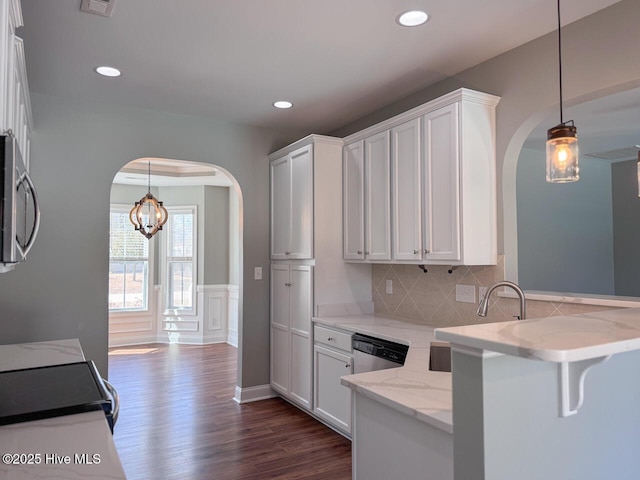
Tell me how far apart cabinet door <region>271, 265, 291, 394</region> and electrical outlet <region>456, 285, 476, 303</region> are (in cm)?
157

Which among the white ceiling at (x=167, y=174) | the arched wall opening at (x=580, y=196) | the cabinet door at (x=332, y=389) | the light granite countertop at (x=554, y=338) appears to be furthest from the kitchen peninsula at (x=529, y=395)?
the white ceiling at (x=167, y=174)

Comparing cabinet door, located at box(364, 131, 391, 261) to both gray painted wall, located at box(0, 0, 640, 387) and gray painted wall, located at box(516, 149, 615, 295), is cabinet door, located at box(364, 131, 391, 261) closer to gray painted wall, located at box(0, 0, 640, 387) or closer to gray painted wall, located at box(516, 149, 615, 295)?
gray painted wall, located at box(0, 0, 640, 387)

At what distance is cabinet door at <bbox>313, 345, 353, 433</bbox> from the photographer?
324 cm

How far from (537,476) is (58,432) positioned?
1.38m

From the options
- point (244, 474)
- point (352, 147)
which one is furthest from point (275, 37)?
point (244, 474)

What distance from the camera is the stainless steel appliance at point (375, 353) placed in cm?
276

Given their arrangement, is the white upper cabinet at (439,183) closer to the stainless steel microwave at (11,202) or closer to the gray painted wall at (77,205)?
the gray painted wall at (77,205)

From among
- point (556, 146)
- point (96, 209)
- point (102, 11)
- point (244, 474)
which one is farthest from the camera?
point (96, 209)

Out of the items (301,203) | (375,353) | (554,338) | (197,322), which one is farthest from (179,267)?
(554,338)

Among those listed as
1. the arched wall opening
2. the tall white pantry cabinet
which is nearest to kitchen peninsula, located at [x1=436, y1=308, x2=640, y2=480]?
the tall white pantry cabinet

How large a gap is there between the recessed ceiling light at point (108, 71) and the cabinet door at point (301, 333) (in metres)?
2.02

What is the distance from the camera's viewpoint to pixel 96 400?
155 centimetres

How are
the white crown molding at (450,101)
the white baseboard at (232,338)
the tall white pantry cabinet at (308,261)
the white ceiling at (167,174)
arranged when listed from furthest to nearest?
the white baseboard at (232,338) < the white ceiling at (167,174) < the tall white pantry cabinet at (308,261) < the white crown molding at (450,101)

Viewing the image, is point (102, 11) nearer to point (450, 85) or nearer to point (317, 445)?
point (450, 85)
